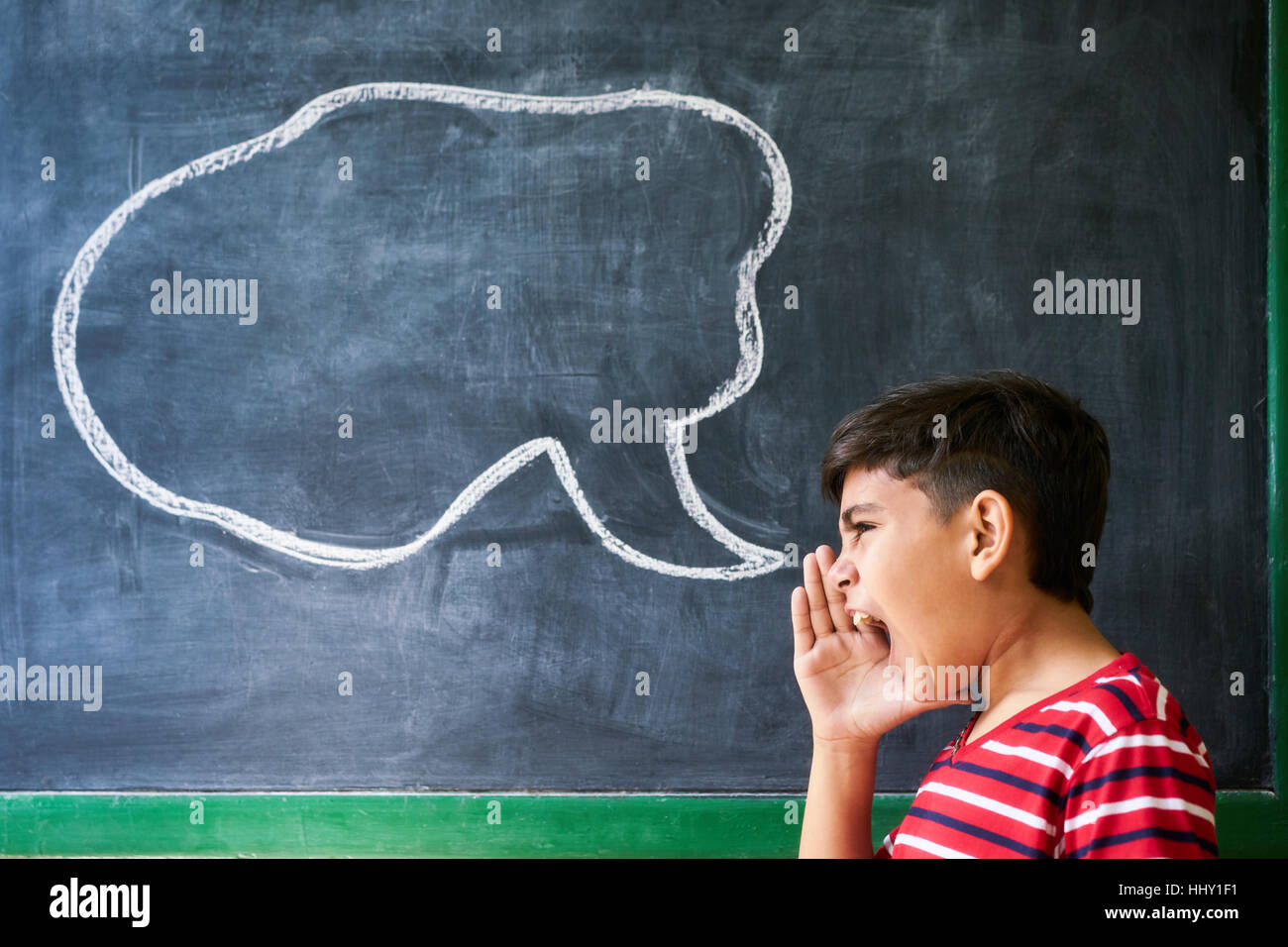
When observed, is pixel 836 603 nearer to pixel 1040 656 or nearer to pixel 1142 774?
pixel 1040 656

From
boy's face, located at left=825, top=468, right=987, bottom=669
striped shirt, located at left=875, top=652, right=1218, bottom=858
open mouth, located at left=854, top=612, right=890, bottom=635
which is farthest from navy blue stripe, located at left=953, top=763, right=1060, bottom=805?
open mouth, located at left=854, top=612, right=890, bottom=635

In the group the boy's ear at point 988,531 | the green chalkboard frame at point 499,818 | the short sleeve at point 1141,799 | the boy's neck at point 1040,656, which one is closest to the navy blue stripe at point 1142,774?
the short sleeve at point 1141,799

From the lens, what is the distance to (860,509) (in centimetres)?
90

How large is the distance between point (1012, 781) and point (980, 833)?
0.05 metres

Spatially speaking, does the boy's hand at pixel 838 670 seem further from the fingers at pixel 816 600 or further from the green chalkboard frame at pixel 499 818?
the green chalkboard frame at pixel 499 818

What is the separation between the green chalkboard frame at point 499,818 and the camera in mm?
1342

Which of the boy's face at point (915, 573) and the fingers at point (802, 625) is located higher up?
the boy's face at point (915, 573)

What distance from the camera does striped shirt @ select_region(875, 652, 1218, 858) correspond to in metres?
0.64

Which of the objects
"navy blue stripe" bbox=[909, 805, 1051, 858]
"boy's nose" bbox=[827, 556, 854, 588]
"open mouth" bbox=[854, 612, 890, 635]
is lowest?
"navy blue stripe" bbox=[909, 805, 1051, 858]

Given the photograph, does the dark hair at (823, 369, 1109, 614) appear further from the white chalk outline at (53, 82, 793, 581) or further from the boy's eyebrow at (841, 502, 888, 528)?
the white chalk outline at (53, 82, 793, 581)

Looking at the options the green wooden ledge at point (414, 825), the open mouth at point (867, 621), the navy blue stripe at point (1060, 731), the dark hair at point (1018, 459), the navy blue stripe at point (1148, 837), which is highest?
the dark hair at point (1018, 459)

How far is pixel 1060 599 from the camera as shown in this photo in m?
0.83

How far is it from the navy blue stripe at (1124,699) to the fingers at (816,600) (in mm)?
338

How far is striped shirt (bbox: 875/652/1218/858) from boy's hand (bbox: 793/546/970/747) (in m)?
0.18
